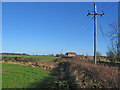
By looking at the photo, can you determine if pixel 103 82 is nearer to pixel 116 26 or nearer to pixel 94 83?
pixel 94 83

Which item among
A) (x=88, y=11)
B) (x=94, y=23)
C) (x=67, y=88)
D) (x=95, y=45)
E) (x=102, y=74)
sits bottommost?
(x=67, y=88)

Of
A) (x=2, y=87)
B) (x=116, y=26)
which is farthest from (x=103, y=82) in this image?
(x=116, y=26)

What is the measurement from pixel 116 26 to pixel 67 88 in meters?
20.4

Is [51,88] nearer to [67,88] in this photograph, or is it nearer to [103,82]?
[67,88]

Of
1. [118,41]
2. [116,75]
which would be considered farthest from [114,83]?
[118,41]

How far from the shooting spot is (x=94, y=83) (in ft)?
30.0

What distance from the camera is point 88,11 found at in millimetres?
18984

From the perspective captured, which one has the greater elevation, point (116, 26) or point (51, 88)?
point (116, 26)

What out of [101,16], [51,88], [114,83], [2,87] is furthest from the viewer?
[101,16]

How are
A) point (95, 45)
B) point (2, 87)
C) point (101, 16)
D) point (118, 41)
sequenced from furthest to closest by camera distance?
1. point (118, 41)
2. point (101, 16)
3. point (95, 45)
4. point (2, 87)

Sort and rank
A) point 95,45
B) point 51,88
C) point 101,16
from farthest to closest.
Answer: point 101,16 → point 95,45 → point 51,88

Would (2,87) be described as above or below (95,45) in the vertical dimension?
below

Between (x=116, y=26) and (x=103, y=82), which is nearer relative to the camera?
(x=103, y=82)

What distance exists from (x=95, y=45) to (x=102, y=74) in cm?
846
